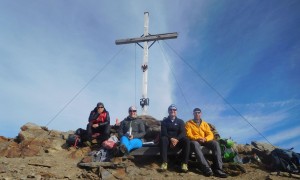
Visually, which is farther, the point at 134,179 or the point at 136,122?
the point at 136,122

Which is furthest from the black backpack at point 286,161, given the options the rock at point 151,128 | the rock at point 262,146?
the rock at point 151,128

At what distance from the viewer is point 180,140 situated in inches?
332

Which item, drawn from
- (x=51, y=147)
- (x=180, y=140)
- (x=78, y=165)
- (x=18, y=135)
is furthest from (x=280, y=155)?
(x=18, y=135)

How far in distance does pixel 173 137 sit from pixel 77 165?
10.2ft

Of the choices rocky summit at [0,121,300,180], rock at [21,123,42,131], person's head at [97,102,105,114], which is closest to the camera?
rocky summit at [0,121,300,180]

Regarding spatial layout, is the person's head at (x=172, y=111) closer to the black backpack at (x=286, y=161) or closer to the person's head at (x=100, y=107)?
the person's head at (x=100, y=107)

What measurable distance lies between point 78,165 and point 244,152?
645 centimetres

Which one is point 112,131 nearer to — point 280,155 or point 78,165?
point 78,165

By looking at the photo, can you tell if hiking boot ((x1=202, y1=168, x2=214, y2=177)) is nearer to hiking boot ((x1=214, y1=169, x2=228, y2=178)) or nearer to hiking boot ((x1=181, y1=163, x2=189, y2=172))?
hiking boot ((x1=214, y1=169, x2=228, y2=178))

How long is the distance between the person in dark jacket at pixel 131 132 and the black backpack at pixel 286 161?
441 centimetres

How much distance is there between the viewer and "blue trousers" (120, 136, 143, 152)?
28.7 feet

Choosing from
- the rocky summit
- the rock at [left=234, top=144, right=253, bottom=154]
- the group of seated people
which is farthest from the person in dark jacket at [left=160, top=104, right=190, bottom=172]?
the rock at [left=234, top=144, right=253, bottom=154]

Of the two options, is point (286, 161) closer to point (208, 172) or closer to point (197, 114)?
point (208, 172)

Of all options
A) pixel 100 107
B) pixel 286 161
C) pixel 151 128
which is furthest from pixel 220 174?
pixel 100 107
